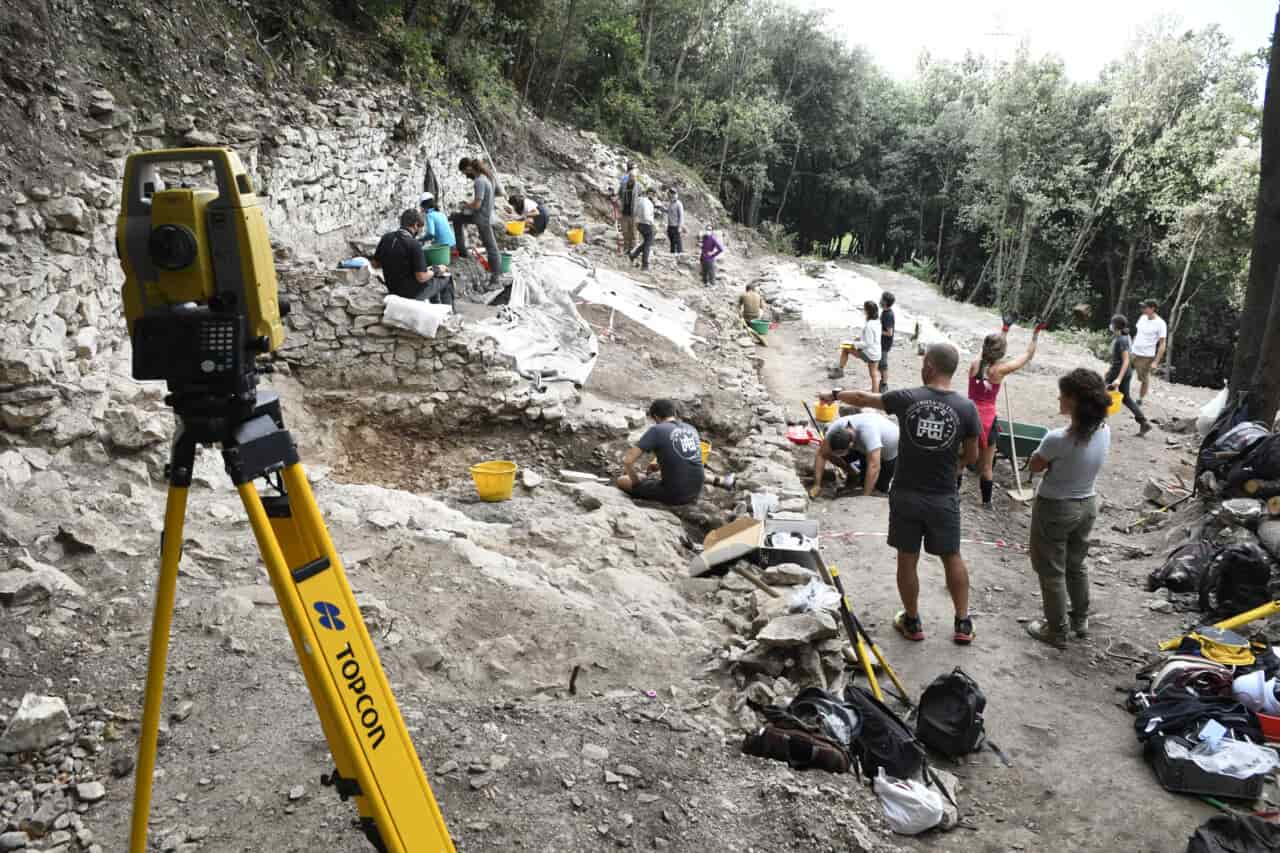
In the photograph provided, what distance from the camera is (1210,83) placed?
20.2 meters

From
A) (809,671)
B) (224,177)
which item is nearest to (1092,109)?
(809,671)

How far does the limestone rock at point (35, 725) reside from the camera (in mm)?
2367

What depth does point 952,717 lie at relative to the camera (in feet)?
11.2

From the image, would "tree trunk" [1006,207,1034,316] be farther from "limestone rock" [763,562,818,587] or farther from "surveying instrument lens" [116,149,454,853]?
"surveying instrument lens" [116,149,454,853]

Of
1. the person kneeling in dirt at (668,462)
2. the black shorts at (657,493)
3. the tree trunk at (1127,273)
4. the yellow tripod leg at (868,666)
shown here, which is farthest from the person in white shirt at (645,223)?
the tree trunk at (1127,273)

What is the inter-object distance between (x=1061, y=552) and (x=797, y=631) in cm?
167

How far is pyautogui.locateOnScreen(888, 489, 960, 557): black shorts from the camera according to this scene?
4.04 m

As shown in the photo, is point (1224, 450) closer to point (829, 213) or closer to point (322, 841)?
point (322, 841)

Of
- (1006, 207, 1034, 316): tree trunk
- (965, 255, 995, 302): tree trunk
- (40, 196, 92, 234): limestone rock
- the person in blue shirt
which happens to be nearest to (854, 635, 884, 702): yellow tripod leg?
(40, 196, 92, 234): limestone rock

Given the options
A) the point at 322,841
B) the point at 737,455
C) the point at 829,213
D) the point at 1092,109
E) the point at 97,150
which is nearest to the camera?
the point at 322,841

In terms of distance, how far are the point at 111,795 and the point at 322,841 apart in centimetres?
68

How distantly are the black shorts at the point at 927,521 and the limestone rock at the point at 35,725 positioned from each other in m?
3.59

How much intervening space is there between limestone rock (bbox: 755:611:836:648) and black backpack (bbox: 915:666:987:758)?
0.50m

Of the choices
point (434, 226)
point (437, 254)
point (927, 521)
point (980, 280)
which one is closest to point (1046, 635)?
point (927, 521)
